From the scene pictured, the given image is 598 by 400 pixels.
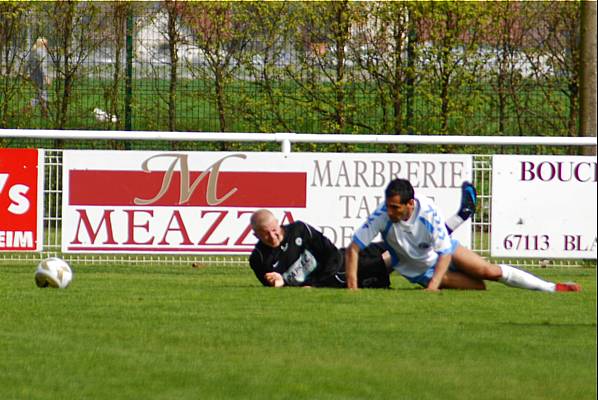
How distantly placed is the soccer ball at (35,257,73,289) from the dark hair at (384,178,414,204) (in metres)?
2.78

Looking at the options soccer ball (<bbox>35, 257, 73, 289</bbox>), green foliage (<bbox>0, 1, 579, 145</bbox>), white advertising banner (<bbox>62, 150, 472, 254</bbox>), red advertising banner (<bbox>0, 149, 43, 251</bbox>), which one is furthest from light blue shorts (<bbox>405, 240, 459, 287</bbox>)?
green foliage (<bbox>0, 1, 579, 145</bbox>)

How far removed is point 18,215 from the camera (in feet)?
44.2

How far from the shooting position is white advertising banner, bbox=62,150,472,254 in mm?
13336

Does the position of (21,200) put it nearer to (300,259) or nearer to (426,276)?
(300,259)

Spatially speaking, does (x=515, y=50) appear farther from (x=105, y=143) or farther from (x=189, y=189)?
(x=189, y=189)

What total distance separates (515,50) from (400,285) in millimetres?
8943

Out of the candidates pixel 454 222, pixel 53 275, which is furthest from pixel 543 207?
pixel 53 275

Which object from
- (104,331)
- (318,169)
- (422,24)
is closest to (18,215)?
(318,169)

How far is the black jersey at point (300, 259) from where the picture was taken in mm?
11359

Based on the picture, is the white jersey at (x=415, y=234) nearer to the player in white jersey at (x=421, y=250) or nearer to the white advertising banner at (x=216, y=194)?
the player in white jersey at (x=421, y=250)

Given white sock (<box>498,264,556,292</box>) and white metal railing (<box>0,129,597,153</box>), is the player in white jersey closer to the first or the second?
white sock (<box>498,264,556,292</box>)

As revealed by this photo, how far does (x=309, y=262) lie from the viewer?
11.5 m

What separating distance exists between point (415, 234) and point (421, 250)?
0.48 feet

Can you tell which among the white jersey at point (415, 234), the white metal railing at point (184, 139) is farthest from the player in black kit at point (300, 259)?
the white metal railing at point (184, 139)
